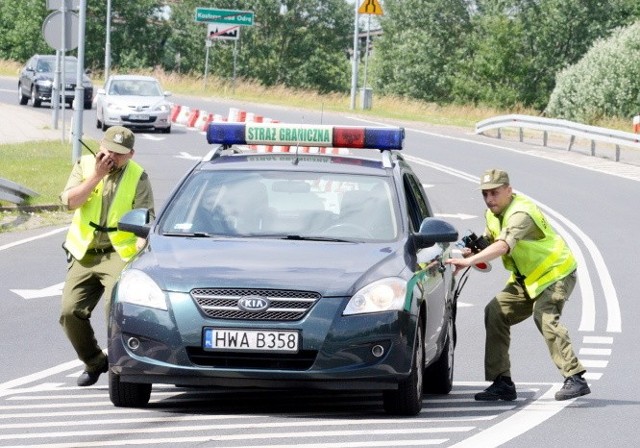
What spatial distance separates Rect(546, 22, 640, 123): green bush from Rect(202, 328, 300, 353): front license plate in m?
48.6

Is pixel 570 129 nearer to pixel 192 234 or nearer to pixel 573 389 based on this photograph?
pixel 573 389

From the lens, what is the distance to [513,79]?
81.3 m

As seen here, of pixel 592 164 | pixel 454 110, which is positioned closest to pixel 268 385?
pixel 592 164

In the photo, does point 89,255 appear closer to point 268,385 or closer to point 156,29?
point 268,385

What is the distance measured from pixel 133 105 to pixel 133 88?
4.75 feet

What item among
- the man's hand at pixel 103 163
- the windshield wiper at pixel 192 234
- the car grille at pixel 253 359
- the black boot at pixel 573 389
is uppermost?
the man's hand at pixel 103 163

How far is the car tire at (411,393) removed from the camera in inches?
348

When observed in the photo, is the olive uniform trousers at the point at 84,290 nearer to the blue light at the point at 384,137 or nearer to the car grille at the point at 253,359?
the car grille at the point at 253,359

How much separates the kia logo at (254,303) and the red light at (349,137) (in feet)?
7.34

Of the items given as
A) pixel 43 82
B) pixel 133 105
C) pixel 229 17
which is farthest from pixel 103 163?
pixel 229 17

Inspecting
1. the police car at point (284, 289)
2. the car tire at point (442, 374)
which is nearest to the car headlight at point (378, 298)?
the police car at point (284, 289)

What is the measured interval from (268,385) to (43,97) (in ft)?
144

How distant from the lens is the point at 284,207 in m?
9.75

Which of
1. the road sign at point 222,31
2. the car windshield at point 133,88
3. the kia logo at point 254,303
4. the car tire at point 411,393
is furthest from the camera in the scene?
the road sign at point 222,31
